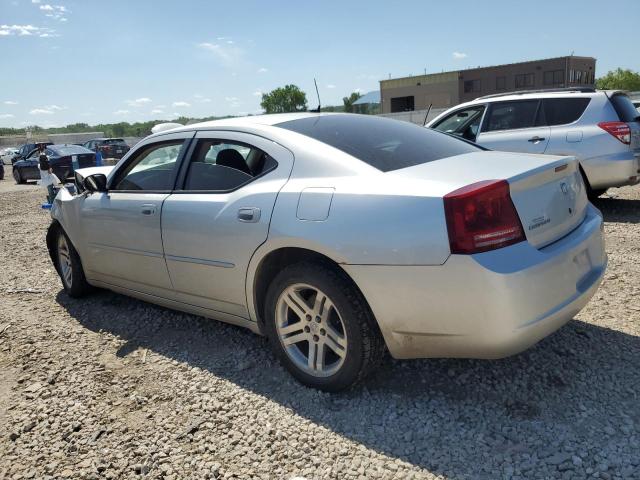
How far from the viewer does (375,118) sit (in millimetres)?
3752

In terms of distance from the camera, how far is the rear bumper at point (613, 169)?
21.8ft

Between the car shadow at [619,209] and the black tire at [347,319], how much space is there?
17.7 ft

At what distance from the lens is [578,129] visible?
687 centimetres

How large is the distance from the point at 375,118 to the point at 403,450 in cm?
229

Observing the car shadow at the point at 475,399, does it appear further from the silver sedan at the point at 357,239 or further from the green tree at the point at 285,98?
the green tree at the point at 285,98

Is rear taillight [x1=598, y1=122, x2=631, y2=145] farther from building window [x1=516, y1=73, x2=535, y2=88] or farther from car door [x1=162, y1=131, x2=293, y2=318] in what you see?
building window [x1=516, y1=73, x2=535, y2=88]

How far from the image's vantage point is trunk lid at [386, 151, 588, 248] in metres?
2.46

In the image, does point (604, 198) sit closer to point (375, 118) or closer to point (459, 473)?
point (375, 118)

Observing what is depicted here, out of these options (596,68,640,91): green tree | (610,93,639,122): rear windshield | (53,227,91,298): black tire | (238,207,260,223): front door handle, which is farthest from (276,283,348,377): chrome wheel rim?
(596,68,640,91): green tree

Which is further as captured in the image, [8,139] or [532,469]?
[8,139]

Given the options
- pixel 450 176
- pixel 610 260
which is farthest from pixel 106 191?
pixel 610 260

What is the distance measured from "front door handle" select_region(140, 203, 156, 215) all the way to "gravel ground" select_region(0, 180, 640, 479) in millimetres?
967

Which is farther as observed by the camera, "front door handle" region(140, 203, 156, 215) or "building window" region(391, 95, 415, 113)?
"building window" region(391, 95, 415, 113)

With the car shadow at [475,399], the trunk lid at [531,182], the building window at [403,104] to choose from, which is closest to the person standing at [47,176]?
the car shadow at [475,399]
